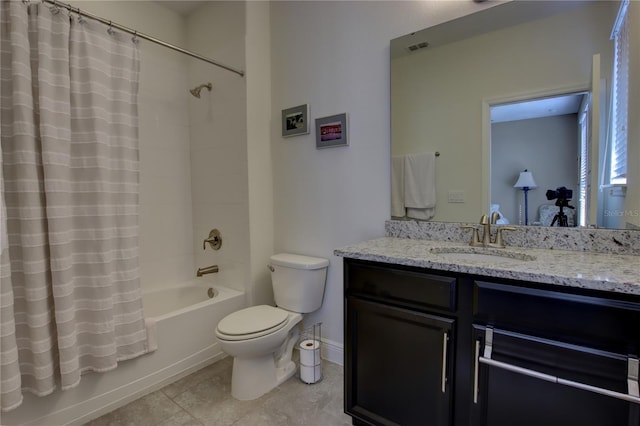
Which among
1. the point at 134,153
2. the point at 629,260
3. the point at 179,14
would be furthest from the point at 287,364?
the point at 179,14

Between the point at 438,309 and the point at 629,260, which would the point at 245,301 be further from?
the point at 629,260

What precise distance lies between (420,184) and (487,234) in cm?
43

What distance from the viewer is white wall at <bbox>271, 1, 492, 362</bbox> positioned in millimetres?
1853

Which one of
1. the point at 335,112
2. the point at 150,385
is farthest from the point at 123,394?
the point at 335,112

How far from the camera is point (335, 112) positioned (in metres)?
2.03

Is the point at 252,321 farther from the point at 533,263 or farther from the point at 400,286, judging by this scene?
the point at 533,263

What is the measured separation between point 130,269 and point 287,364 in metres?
1.06

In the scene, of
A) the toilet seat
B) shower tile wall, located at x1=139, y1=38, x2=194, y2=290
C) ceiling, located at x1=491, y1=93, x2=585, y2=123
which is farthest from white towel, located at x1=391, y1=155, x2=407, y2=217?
shower tile wall, located at x1=139, y1=38, x2=194, y2=290

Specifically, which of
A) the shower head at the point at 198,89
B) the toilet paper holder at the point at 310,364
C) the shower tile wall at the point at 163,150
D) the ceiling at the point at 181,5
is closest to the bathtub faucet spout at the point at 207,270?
the shower tile wall at the point at 163,150

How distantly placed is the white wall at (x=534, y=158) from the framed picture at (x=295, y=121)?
1.13m

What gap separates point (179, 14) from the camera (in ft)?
8.38

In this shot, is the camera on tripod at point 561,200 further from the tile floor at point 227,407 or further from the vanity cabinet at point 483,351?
the tile floor at point 227,407

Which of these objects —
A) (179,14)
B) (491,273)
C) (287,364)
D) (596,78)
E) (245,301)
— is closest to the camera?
(491,273)

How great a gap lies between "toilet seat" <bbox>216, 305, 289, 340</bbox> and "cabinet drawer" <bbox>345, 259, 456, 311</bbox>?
0.55 m
